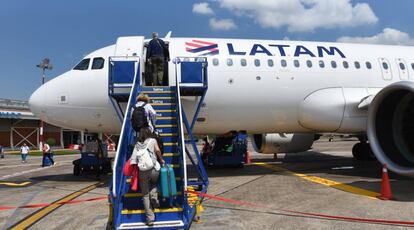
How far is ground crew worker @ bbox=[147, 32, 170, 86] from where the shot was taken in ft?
33.6

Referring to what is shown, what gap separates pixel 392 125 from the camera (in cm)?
1041

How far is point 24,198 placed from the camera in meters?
9.33

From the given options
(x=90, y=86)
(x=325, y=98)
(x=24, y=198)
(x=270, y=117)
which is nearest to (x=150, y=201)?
(x=24, y=198)

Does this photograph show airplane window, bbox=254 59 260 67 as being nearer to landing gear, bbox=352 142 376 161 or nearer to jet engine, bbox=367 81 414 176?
jet engine, bbox=367 81 414 176

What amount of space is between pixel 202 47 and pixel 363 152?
10.5 m

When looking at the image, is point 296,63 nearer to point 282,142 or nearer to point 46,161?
point 282,142

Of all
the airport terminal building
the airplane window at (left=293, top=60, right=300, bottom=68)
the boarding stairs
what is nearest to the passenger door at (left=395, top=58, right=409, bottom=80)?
the airplane window at (left=293, top=60, right=300, bottom=68)

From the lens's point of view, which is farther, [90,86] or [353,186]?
[90,86]

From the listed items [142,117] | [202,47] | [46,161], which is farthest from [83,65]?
[46,161]

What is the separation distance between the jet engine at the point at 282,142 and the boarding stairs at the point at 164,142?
19.1 feet

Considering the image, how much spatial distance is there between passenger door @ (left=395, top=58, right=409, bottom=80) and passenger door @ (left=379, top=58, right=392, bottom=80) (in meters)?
0.44

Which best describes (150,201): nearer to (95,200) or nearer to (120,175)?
(120,175)

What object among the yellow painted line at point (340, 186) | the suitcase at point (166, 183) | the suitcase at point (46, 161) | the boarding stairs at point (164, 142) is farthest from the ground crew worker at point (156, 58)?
the suitcase at point (46, 161)

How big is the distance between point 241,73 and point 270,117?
5.67 feet
